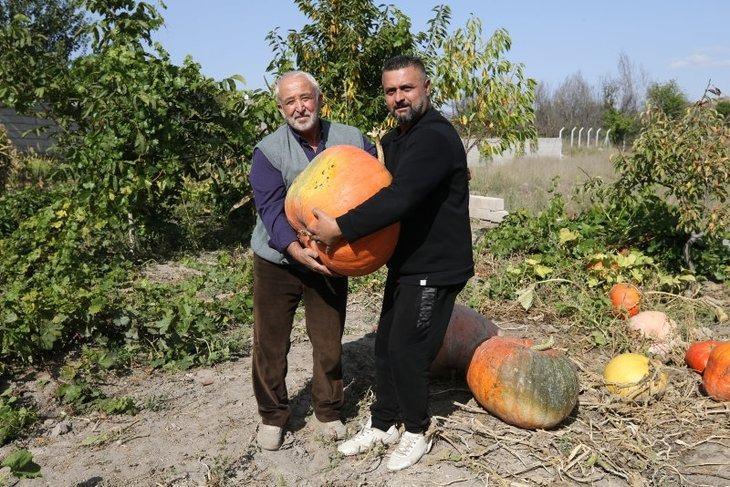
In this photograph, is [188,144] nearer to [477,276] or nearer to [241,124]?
[241,124]

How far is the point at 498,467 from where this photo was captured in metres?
3.12

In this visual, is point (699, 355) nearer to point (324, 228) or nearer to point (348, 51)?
point (324, 228)

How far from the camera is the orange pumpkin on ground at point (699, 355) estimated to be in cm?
412

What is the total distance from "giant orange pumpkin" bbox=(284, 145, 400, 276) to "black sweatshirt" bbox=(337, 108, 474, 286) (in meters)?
0.08

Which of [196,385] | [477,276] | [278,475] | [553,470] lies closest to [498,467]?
[553,470]

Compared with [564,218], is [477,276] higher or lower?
lower

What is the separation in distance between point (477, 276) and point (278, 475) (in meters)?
3.68

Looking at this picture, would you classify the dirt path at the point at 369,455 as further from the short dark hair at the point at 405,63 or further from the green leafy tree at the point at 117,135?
the green leafy tree at the point at 117,135

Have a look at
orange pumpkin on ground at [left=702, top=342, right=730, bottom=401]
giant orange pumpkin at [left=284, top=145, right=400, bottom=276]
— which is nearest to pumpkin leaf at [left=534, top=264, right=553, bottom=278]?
orange pumpkin on ground at [left=702, top=342, right=730, bottom=401]

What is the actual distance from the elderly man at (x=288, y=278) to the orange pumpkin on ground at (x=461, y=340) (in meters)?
0.83

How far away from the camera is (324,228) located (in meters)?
2.66

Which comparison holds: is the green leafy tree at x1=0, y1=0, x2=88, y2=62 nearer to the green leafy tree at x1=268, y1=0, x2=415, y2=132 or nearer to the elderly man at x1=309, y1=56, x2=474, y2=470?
the green leafy tree at x1=268, y1=0, x2=415, y2=132

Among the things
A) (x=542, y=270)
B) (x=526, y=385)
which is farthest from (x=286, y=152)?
(x=542, y=270)

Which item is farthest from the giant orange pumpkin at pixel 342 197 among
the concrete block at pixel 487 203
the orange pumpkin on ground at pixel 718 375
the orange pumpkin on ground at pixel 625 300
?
the concrete block at pixel 487 203
